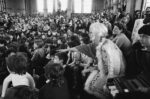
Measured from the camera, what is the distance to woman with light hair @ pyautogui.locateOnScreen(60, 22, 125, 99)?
2154 millimetres

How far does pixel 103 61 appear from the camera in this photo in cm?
225

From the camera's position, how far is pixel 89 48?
2727 millimetres

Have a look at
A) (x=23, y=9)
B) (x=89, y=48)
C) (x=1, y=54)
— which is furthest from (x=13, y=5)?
(x=89, y=48)

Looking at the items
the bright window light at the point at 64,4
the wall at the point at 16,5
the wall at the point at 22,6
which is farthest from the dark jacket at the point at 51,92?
the wall at the point at 16,5

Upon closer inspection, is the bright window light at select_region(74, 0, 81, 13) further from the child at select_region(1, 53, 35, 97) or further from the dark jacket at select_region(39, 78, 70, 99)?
the dark jacket at select_region(39, 78, 70, 99)

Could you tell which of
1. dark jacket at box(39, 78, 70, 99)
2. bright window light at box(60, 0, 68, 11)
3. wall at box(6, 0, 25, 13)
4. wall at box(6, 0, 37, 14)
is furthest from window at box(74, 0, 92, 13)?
dark jacket at box(39, 78, 70, 99)

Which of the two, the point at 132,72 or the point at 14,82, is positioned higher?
the point at 132,72

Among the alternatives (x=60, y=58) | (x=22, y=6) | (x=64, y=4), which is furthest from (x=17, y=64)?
(x=22, y=6)

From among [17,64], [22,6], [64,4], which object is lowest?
[17,64]

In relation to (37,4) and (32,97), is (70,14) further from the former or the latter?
(32,97)

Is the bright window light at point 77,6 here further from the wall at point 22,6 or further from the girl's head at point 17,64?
the girl's head at point 17,64

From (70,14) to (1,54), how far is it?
90.7ft

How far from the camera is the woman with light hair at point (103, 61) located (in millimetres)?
2154

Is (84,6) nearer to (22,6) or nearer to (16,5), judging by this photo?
(22,6)
